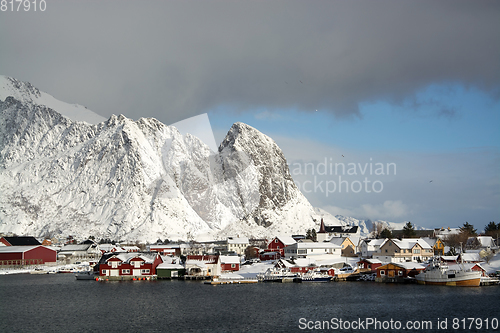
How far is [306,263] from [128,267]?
2870 centimetres

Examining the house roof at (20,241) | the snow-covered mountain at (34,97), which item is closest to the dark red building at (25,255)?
the house roof at (20,241)

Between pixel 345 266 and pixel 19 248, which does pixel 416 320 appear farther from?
pixel 19 248

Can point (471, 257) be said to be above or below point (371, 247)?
below

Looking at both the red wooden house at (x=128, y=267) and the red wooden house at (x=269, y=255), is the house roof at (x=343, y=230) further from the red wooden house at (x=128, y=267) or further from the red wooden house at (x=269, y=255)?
the red wooden house at (x=128, y=267)

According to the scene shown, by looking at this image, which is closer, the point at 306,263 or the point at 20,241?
the point at 306,263

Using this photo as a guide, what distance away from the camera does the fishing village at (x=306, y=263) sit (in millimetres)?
68000

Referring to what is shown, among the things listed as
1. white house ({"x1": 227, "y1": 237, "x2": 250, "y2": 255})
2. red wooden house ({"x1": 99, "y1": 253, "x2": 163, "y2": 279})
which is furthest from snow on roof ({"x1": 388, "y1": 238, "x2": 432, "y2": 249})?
white house ({"x1": 227, "y1": 237, "x2": 250, "y2": 255})

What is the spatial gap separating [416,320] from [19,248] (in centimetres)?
9206

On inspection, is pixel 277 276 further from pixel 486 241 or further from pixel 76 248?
pixel 76 248

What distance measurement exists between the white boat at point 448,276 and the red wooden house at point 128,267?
40.9m

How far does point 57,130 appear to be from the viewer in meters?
183

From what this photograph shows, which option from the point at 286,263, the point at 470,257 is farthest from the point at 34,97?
the point at 470,257

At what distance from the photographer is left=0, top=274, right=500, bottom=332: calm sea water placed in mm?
38312

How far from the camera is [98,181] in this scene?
6501 inches
